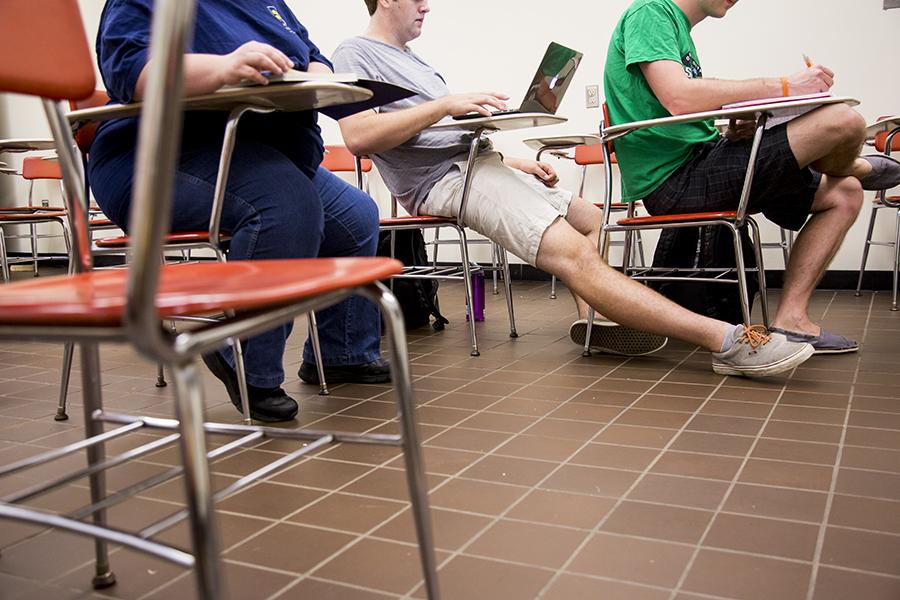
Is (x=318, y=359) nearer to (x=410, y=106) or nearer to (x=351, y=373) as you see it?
(x=351, y=373)

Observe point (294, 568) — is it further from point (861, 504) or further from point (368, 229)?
point (368, 229)

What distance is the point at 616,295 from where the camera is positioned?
2387 mm

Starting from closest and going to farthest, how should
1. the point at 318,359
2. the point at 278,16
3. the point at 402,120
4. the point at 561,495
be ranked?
the point at 561,495 < the point at 278,16 < the point at 318,359 < the point at 402,120

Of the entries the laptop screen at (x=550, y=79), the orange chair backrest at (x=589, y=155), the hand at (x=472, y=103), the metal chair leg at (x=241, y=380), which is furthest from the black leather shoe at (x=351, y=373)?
the orange chair backrest at (x=589, y=155)

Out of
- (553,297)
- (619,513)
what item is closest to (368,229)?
(619,513)

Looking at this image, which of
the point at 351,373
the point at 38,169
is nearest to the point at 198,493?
the point at 351,373

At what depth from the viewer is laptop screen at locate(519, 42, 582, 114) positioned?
257 cm

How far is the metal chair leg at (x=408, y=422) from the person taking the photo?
33.4 inches

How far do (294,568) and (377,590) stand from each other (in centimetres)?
15

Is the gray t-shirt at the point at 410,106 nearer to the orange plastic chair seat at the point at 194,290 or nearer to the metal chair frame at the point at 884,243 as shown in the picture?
the orange plastic chair seat at the point at 194,290

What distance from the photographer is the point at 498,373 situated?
251 centimetres

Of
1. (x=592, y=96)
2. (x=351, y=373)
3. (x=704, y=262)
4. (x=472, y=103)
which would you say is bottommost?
(x=351, y=373)

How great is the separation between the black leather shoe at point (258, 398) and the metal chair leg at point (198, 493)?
1.46 m

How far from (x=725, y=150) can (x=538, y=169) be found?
777 mm
